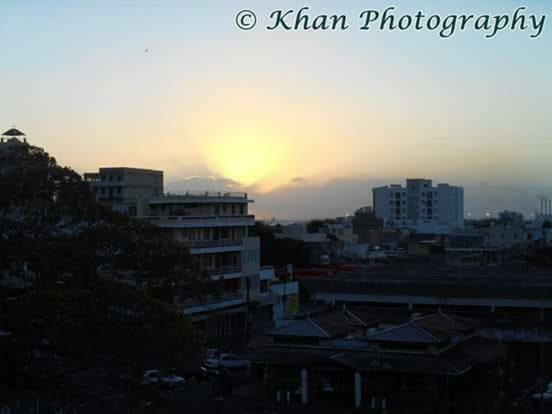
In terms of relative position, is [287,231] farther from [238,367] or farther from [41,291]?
[41,291]

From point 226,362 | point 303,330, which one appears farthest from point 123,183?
point 303,330

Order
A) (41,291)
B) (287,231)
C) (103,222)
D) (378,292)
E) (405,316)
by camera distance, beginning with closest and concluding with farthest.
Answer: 1. (41,291)
2. (103,222)
3. (405,316)
4. (378,292)
5. (287,231)

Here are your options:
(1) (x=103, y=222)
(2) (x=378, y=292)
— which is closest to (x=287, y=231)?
(2) (x=378, y=292)

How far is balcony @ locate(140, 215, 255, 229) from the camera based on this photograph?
3469cm

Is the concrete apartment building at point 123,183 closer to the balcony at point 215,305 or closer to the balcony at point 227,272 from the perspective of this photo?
the balcony at point 227,272

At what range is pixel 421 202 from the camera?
112375mm

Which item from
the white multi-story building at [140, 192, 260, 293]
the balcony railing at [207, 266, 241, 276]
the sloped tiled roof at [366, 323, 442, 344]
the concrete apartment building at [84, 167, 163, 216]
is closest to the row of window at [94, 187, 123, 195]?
the concrete apartment building at [84, 167, 163, 216]

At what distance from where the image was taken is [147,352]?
34.6 feet

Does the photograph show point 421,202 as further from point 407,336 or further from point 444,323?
point 407,336

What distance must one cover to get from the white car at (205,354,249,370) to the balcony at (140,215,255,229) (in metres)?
7.23

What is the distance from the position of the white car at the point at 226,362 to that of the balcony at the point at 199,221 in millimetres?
7227

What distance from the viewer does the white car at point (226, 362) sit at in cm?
2644

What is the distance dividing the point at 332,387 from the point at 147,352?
13.2m

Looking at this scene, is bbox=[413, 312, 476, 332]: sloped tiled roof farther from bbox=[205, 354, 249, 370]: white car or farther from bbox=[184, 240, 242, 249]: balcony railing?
bbox=[184, 240, 242, 249]: balcony railing
